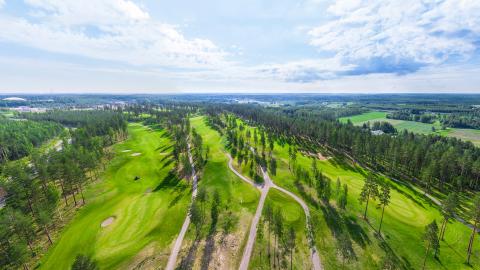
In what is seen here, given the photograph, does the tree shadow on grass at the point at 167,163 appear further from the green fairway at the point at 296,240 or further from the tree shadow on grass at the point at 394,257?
the tree shadow on grass at the point at 394,257

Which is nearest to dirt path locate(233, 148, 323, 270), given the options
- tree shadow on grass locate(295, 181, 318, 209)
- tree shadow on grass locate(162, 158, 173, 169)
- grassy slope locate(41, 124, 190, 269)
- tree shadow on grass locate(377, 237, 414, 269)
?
tree shadow on grass locate(295, 181, 318, 209)

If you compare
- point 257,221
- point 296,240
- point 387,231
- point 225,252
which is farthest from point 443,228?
point 225,252

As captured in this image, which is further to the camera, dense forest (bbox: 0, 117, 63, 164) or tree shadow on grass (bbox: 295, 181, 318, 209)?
dense forest (bbox: 0, 117, 63, 164)

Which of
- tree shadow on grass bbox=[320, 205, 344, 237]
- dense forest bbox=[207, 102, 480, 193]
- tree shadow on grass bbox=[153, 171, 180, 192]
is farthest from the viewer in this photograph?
dense forest bbox=[207, 102, 480, 193]


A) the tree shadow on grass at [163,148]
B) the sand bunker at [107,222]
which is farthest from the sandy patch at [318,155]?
the sand bunker at [107,222]

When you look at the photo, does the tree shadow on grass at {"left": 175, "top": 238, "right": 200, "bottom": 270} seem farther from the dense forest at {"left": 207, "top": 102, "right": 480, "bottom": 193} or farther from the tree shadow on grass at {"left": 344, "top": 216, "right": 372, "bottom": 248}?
the dense forest at {"left": 207, "top": 102, "right": 480, "bottom": 193}

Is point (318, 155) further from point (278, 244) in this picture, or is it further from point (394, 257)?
point (278, 244)
